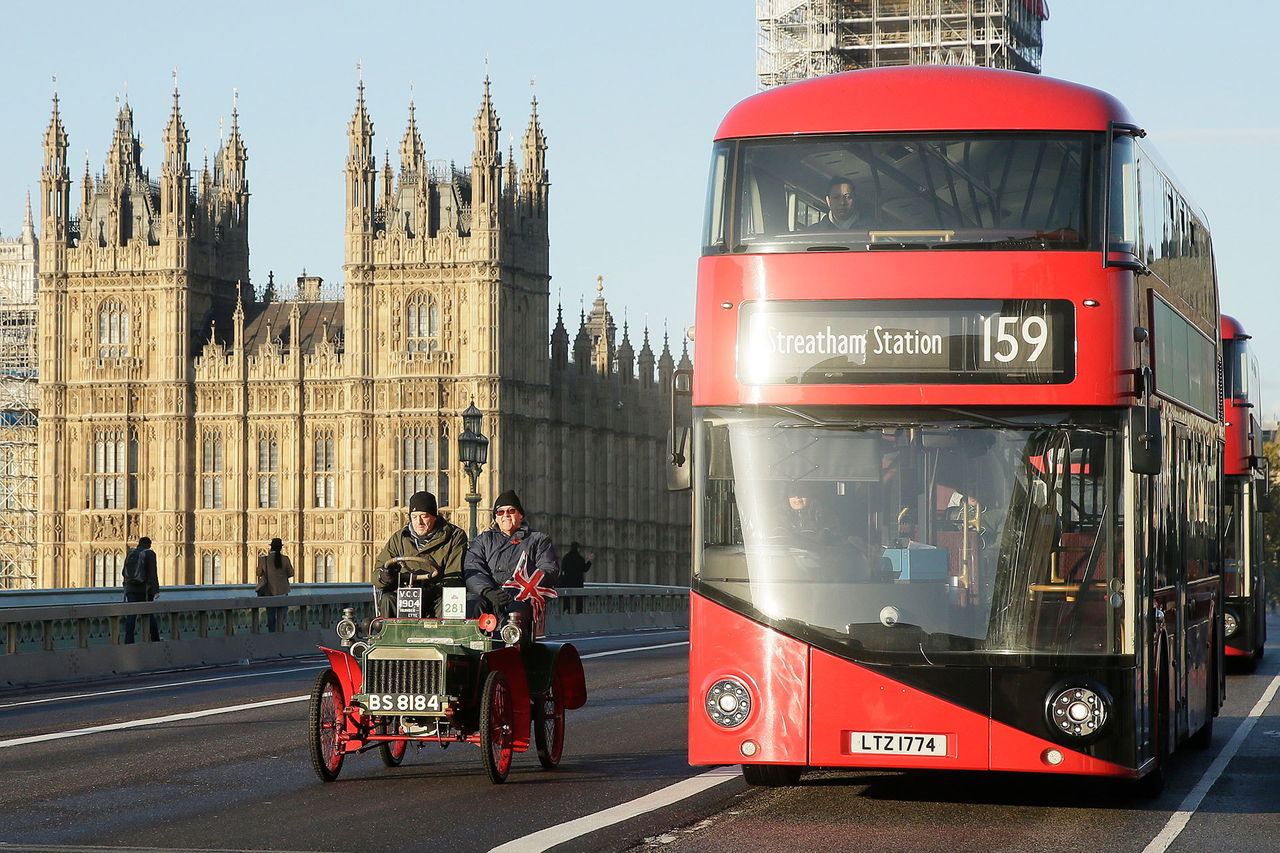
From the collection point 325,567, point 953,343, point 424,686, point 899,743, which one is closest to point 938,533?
point 953,343

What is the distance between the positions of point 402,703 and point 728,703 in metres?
1.84

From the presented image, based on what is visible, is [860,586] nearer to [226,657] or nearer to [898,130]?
[898,130]

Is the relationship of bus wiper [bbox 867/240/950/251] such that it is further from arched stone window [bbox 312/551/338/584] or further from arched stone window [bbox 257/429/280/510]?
arched stone window [bbox 257/429/280/510]

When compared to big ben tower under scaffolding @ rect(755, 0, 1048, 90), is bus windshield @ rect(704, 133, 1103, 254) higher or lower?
lower

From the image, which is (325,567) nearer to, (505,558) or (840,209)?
(505,558)

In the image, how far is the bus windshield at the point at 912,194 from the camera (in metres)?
10.7

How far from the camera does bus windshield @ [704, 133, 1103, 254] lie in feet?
35.2

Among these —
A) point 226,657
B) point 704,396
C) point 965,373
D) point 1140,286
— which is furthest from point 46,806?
point 226,657

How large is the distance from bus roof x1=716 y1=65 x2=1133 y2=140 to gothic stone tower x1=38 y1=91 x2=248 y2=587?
220 feet

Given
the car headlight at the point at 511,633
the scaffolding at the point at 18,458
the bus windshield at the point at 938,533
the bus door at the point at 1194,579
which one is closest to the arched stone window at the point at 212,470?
the scaffolding at the point at 18,458

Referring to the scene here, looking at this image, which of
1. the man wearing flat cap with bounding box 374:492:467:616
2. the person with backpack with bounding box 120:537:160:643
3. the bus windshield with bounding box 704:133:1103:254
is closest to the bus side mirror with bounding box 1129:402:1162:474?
the bus windshield with bounding box 704:133:1103:254

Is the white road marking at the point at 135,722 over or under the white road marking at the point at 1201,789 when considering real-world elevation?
over

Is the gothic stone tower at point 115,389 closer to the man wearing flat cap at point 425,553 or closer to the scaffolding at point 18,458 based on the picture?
the scaffolding at point 18,458

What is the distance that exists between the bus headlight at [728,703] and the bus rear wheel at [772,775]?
965mm
